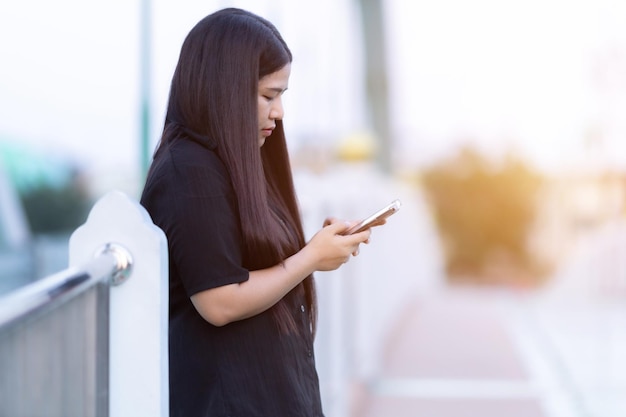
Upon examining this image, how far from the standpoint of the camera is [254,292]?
2023 mm

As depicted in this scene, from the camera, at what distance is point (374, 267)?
7.97 metres

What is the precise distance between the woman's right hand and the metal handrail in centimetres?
37

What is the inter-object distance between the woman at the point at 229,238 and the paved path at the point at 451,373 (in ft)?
13.8

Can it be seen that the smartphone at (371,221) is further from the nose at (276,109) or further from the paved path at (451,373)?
the paved path at (451,373)

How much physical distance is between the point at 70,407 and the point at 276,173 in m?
0.76

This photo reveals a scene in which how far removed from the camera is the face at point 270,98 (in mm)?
2160

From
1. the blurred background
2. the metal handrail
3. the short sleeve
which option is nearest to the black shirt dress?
the short sleeve

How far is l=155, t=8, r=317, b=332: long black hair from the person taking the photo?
2.07 meters

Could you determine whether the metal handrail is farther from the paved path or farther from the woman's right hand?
the paved path

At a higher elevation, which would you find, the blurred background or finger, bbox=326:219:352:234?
finger, bbox=326:219:352:234

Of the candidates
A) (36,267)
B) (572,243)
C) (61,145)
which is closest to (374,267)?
(36,267)

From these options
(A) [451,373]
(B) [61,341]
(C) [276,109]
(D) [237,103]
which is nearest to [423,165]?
(A) [451,373]

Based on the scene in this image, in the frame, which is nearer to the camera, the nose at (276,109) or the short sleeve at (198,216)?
the short sleeve at (198,216)

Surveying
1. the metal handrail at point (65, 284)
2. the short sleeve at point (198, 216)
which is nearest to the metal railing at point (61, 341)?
the metal handrail at point (65, 284)
